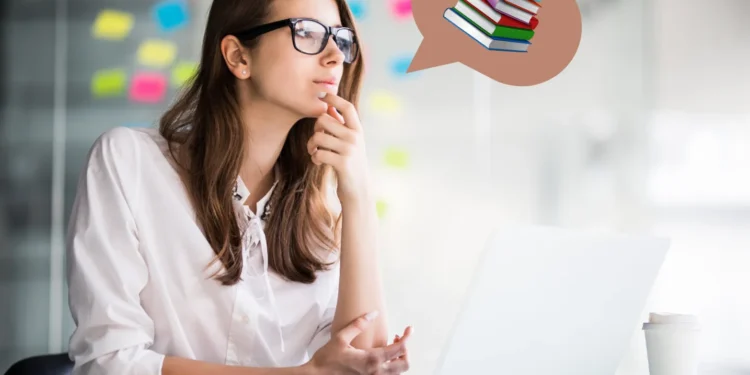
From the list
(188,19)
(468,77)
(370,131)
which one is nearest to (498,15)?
(468,77)

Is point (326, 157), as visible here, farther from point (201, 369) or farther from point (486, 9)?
point (486, 9)

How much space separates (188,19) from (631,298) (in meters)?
2.19

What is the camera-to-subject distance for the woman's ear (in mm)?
1428

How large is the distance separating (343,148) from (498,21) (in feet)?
4.82

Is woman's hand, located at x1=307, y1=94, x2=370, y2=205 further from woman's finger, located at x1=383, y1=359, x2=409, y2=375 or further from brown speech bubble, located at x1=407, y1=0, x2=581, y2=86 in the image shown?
brown speech bubble, located at x1=407, y1=0, x2=581, y2=86

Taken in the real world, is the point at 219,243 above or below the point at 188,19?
below

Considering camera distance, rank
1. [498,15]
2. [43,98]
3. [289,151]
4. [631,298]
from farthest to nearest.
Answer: [43,98]
[498,15]
[289,151]
[631,298]

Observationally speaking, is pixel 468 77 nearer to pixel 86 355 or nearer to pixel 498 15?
pixel 498 15

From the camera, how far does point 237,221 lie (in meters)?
1.40

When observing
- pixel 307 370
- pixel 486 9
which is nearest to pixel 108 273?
pixel 307 370

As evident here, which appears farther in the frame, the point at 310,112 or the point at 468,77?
the point at 468,77

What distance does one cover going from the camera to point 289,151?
1.57 m

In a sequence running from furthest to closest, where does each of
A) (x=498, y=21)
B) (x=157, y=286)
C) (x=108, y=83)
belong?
(x=108, y=83)
(x=498, y=21)
(x=157, y=286)

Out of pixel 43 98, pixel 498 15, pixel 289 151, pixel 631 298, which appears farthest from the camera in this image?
pixel 43 98
